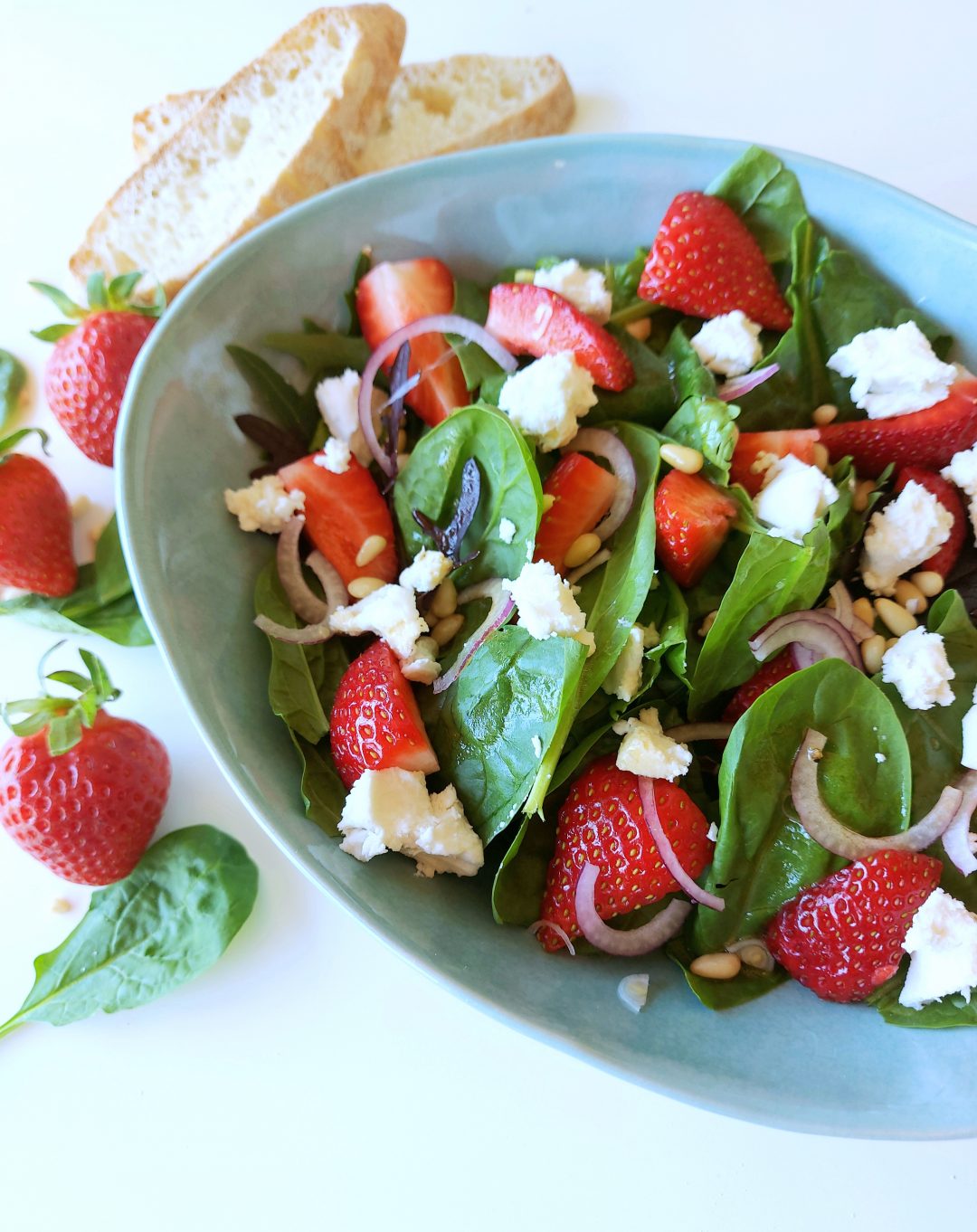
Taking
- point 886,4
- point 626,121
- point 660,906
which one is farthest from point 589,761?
point 886,4

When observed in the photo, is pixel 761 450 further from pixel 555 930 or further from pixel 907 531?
pixel 555 930

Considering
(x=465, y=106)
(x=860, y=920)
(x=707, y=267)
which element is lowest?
(x=860, y=920)

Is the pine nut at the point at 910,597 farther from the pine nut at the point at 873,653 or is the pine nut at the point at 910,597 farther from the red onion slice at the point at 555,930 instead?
the red onion slice at the point at 555,930

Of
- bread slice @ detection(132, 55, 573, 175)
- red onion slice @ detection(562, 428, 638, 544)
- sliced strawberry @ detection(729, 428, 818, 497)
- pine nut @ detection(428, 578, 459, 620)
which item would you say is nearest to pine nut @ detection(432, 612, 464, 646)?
pine nut @ detection(428, 578, 459, 620)

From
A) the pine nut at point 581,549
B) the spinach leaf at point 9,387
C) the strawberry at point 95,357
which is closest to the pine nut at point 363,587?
the pine nut at point 581,549

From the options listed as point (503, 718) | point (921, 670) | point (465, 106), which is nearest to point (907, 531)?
point (921, 670)

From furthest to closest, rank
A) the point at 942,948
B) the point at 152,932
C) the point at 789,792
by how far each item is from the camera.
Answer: the point at 152,932 < the point at 789,792 < the point at 942,948

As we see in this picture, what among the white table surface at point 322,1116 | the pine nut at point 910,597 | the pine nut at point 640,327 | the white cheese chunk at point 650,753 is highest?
the pine nut at point 640,327
